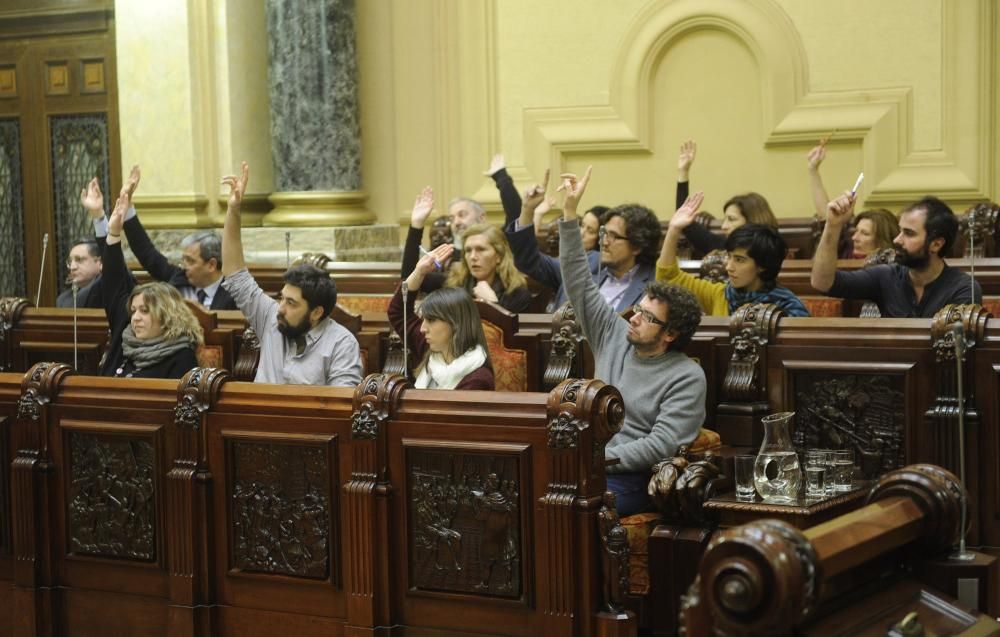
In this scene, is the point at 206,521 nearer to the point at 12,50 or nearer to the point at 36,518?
the point at 36,518

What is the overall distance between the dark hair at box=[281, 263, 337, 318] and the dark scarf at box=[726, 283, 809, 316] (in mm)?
1361

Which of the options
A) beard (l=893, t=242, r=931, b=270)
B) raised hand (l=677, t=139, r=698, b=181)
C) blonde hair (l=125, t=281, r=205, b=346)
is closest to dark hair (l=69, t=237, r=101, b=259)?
blonde hair (l=125, t=281, r=205, b=346)

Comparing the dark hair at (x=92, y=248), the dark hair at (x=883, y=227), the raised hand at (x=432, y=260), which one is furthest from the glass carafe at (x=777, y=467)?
the dark hair at (x=92, y=248)

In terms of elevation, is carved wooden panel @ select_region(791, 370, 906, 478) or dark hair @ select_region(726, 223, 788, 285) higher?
dark hair @ select_region(726, 223, 788, 285)

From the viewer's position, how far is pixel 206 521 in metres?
3.78

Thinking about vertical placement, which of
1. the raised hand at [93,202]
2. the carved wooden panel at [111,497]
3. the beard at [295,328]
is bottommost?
the carved wooden panel at [111,497]

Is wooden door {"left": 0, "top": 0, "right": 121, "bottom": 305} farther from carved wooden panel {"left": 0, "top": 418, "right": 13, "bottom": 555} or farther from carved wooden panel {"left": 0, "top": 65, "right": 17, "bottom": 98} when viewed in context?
carved wooden panel {"left": 0, "top": 418, "right": 13, "bottom": 555}

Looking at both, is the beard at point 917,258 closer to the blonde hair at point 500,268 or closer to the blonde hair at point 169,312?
the blonde hair at point 500,268

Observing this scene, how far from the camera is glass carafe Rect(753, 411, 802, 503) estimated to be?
343cm

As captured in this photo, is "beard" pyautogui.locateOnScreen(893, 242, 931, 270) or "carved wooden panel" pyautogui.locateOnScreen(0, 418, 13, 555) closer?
"carved wooden panel" pyautogui.locateOnScreen(0, 418, 13, 555)

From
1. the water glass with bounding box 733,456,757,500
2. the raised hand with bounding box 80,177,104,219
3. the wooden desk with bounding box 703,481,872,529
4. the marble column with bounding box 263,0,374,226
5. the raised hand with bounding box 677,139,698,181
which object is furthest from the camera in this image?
the marble column with bounding box 263,0,374,226

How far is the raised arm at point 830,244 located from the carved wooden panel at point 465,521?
70.7 inches

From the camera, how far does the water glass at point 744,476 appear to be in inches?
138

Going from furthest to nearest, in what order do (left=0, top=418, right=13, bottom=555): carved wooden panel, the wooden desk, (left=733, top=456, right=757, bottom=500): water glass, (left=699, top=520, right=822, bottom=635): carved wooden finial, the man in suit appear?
the man in suit → (left=0, top=418, right=13, bottom=555): carved wooden panel → (left=733, top=456, right=757, bottom=500): water glass → the wooden desk → (left=699, top=520, right=822, bottom=635): carved wooden finial
